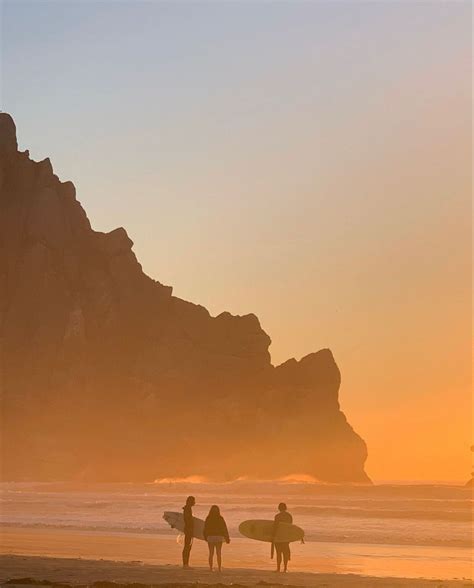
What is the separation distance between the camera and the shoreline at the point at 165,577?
97.5 feet

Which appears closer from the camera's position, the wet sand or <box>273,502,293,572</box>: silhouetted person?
<box>273,502,293,572</box>: silhouetted person

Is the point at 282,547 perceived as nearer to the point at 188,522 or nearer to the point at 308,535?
the point at 188,522

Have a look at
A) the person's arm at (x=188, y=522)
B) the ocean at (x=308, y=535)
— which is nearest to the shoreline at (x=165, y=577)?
the person's arm at (x=188, y=522)

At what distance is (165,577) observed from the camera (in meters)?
31.4

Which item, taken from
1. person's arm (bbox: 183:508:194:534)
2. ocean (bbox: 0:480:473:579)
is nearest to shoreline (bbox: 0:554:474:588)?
person's arm (bbox: 183:508:194:534)

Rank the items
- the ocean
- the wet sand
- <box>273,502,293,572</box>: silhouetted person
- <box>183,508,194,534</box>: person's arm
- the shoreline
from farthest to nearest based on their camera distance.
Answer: the ocean < the wet sand < <box>183,508,194,534</box>: person's arm < <box>273,502,293,572</box>: silhouetted person < the shoreline

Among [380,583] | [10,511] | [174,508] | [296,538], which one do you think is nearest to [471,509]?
[174,508]

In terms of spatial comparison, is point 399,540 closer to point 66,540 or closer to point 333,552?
point 333,552

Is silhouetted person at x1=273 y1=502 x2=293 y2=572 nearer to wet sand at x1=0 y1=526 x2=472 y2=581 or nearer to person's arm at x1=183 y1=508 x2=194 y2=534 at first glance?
wet sand at x1=0 y1=526 x2=472 y2=581

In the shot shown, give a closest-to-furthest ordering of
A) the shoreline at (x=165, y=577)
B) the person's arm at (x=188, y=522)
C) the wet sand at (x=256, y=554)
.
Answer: the shoreline at (x=165, y=577)
the person's arm at (x=188, y=522)
the wet sand at (x=256, y=554)

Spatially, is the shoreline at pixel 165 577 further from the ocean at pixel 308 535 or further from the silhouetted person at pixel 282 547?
the ocean at pixel 308 535

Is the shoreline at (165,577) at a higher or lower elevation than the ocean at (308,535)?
lower

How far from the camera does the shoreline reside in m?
29.7

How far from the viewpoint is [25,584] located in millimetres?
27734
